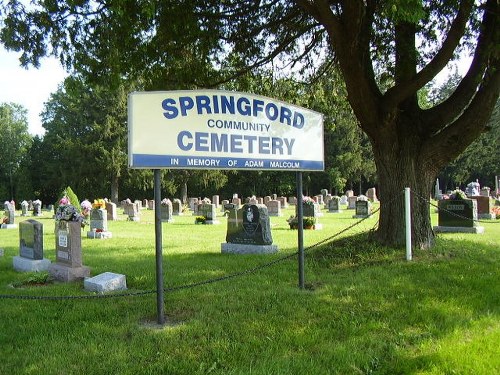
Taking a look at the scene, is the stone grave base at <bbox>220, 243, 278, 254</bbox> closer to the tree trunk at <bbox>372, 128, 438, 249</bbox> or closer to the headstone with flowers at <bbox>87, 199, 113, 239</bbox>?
the tree trunk at <bbox>372, 128, 438, 249</bbox>

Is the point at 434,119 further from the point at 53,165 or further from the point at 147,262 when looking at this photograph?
the point at 53,165

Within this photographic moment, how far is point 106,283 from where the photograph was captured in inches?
269

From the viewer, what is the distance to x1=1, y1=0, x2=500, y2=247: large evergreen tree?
25.6ft

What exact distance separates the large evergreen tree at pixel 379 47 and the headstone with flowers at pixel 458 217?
623cm

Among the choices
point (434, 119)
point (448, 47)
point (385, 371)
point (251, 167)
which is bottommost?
point (385, 371)

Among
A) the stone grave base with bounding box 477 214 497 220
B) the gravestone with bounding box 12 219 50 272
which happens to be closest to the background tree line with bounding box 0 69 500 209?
the stone grave base with bounding box 477 214 497 220

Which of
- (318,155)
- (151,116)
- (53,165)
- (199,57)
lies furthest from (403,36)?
(53,165)

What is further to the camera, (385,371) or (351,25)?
(351,25)

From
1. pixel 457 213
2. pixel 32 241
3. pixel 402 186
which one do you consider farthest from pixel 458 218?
pixel 32 241

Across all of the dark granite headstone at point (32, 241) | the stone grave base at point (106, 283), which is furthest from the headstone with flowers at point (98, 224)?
the stone grave base at point (106, 283)

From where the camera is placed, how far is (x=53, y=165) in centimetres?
4775

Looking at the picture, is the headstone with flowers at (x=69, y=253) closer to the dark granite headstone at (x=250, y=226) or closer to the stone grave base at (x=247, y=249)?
the stone grave base at (x=247, y=249)

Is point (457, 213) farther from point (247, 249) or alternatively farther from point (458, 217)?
point (247, 249)

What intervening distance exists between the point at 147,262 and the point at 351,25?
5.94m
